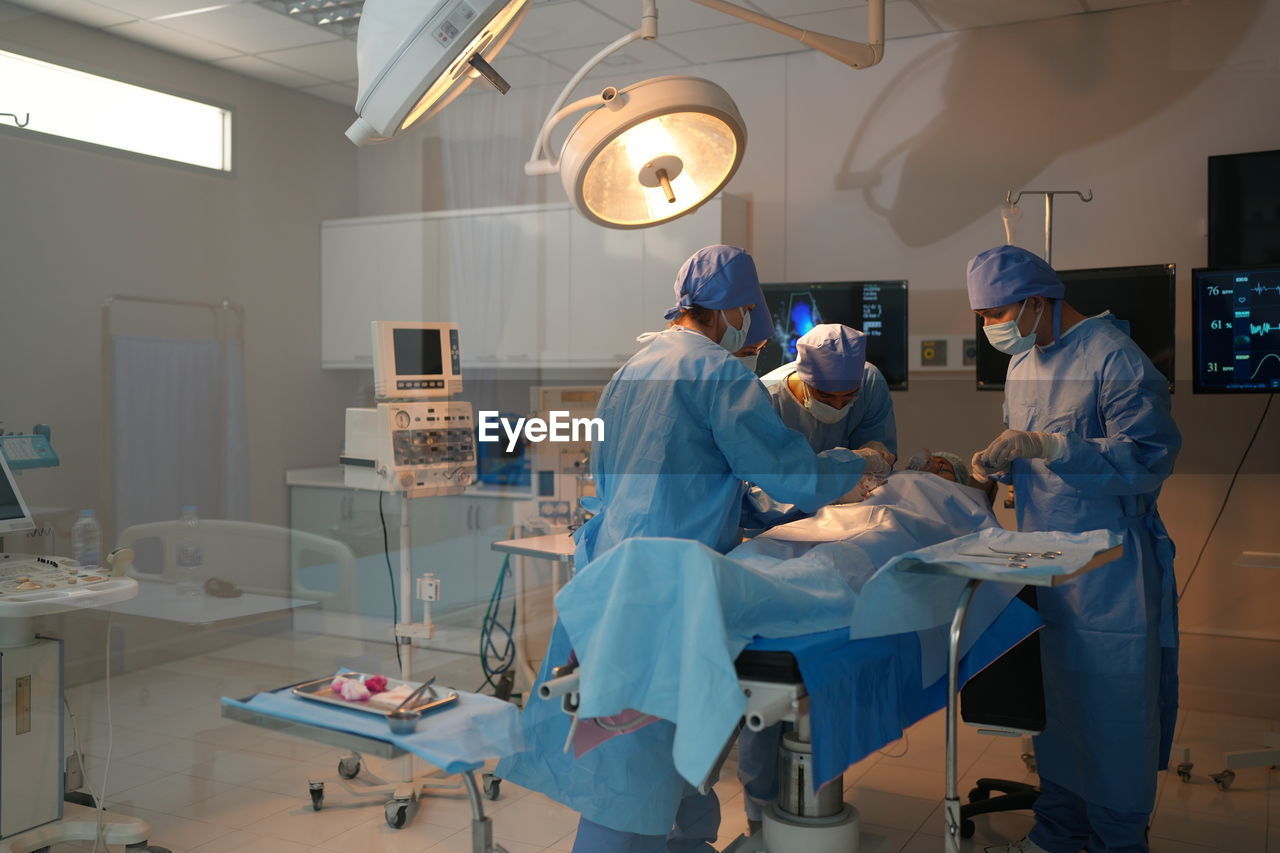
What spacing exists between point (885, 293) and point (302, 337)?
1.31 meters

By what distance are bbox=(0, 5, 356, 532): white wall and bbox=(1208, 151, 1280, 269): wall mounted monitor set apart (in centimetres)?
179

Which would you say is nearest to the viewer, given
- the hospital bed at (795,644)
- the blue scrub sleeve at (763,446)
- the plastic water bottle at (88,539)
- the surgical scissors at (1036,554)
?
the hospital bed at (795,644)

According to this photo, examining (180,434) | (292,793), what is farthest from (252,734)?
(180,434)

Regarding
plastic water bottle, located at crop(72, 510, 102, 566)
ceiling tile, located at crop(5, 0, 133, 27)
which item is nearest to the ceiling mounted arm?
ceiling tile, located at crop(5, 0, 133, 27)

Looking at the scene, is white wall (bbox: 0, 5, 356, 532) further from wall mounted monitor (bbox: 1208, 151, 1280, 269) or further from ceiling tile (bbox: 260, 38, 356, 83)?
wall mounted monitor (bbox: 1208, 151, 1280, 269)

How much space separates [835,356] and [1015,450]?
44 centimetres

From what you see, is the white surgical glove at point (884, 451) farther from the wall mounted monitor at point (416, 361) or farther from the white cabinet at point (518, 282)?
the wall mounted monitor at point (416, 361)

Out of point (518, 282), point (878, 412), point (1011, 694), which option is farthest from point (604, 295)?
point (1011, 694)

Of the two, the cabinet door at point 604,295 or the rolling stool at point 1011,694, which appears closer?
the rolling stool at point 1011,694

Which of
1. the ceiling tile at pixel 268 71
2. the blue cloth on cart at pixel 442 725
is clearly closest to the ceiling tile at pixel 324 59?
the ceiling tile at pixel 268 71

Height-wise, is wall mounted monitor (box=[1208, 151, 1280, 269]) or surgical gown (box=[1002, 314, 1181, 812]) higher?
wall mounted monitor (box=[1208, 151, 1280, 269])

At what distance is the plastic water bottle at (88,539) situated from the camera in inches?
86.7

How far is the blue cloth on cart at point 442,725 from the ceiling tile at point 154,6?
1392 millimetres

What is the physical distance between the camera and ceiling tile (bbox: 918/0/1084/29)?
6.88 feet
